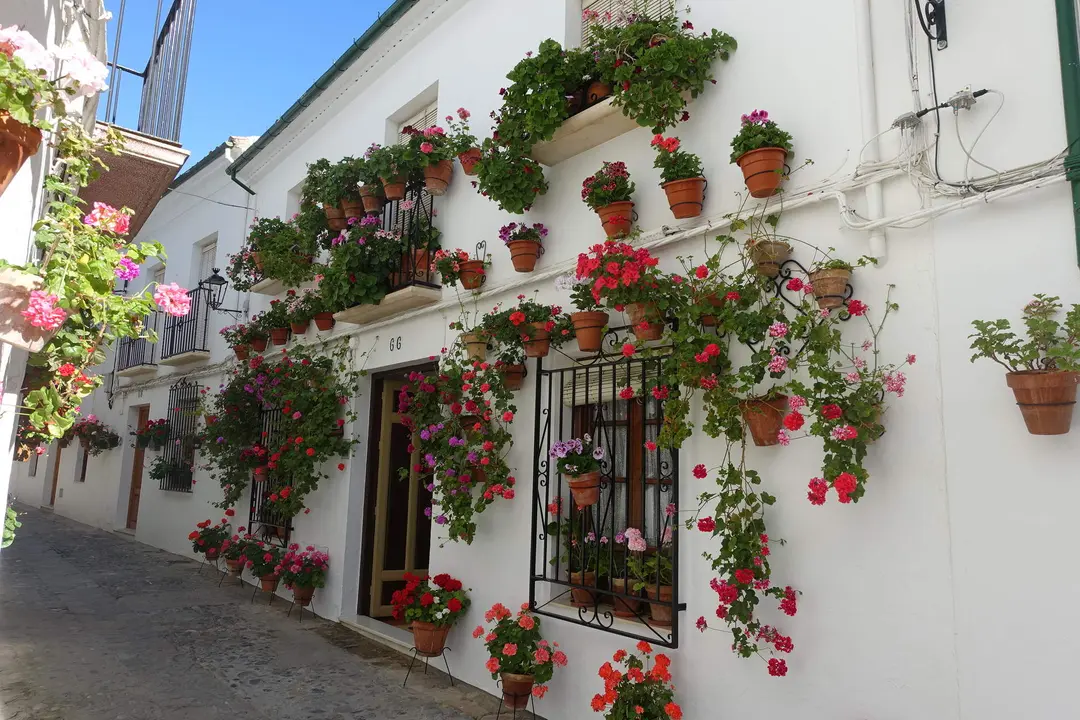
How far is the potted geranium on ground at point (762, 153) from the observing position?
3.69 m

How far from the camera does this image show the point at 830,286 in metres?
3.33

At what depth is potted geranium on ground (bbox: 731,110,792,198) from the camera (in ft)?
12.1

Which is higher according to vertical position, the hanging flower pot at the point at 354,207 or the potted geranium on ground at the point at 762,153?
the hanging flower pot at the point at 354,207

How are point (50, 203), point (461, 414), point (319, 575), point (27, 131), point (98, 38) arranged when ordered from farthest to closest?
point (319, 575)
point (461, 414)
point (98, 38)
point (50, 203)
point (27, 131)

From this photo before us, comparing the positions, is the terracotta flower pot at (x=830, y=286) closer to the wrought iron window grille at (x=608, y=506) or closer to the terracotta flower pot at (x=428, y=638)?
the wrought iron window grille at (x=608, y=506)

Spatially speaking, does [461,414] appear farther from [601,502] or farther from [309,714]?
[309,714]

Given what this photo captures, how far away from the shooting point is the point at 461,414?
18.0 ft

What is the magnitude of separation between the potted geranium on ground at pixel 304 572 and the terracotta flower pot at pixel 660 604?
4.21 metres

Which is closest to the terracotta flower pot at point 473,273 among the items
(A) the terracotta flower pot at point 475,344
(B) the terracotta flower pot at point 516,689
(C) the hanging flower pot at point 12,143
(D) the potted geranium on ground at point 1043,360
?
(A) the terracotta flower pot at point 475,344

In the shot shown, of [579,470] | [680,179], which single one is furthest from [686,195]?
[579,470]

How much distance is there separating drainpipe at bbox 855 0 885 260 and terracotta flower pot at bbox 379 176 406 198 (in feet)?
13.0

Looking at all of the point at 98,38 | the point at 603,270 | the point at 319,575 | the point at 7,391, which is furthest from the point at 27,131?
the point at 319,575

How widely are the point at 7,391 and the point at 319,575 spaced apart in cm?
451

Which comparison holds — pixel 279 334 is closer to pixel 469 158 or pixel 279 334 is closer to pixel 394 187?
pixel 394 187
